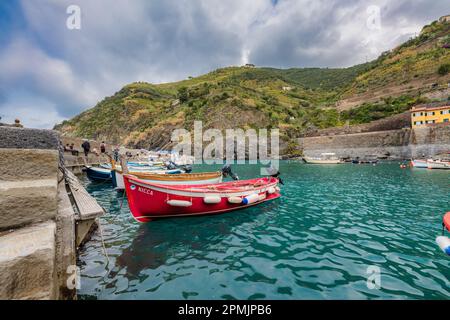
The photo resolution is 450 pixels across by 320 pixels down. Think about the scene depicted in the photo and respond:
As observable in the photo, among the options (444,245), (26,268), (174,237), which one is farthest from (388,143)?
(26,268)

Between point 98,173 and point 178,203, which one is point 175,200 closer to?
point 178,203

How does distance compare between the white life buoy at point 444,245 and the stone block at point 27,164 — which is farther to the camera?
the white life buoy at point 444,245

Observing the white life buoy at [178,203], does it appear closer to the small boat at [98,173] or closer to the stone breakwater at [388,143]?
the small boat at [98,173]

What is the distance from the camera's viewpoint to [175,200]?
8.91 metres

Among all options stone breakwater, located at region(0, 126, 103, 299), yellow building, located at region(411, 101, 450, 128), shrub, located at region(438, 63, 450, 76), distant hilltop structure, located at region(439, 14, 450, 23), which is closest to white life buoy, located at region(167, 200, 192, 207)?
stone breakwater, located at region(0, 126, 103, 299)

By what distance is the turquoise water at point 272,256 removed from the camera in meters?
4.49

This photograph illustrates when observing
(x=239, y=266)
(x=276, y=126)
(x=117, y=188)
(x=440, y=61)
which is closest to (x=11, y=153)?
(x=239, y=266)

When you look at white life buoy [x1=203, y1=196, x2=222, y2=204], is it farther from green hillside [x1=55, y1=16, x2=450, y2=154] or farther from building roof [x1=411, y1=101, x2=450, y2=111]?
green hillside [x1=55, y1=16, x2=450, y2=154]

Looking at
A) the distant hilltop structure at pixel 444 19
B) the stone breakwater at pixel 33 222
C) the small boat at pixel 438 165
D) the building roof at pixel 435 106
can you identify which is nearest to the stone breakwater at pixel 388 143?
the building roof at pixel 435 106

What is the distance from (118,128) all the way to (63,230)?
11407 cm

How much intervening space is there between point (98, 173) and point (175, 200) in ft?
45.6

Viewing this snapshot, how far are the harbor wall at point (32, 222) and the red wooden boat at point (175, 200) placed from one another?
432 centimetres

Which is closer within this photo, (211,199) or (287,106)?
(211,199)
